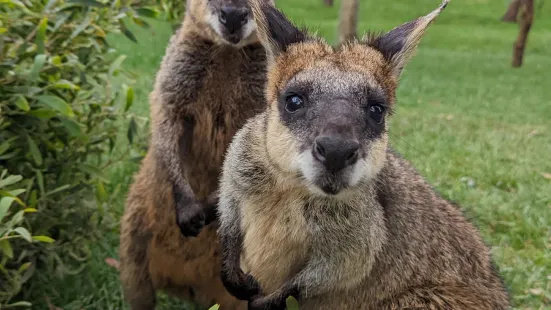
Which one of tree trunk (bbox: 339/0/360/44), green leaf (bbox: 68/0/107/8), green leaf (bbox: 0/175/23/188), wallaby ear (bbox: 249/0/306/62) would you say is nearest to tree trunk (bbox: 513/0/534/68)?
tree trunk (bbox: 339/0/360/44)

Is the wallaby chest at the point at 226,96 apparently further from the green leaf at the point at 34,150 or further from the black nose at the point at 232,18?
the green leaf at the point at 34,150

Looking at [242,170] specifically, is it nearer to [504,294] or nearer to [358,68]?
[358,68]

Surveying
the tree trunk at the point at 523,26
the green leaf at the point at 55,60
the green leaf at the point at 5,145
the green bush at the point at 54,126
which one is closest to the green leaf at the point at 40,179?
the green bush at the point at 54,126

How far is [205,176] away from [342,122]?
1.43m

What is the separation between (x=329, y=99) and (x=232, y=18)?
97 centimetres

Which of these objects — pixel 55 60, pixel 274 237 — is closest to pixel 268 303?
pixel 274 237

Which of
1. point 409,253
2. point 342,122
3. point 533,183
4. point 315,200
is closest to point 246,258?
point 315,200

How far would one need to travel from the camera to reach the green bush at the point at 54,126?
2.94m

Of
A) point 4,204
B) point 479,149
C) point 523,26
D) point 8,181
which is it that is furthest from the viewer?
point 523,26

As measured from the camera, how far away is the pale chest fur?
9.26ft

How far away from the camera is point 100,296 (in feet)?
13.0

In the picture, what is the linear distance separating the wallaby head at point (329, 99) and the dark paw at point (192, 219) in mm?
829

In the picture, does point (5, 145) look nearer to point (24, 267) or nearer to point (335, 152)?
point (24, 267)

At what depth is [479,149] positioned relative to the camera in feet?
23.8
